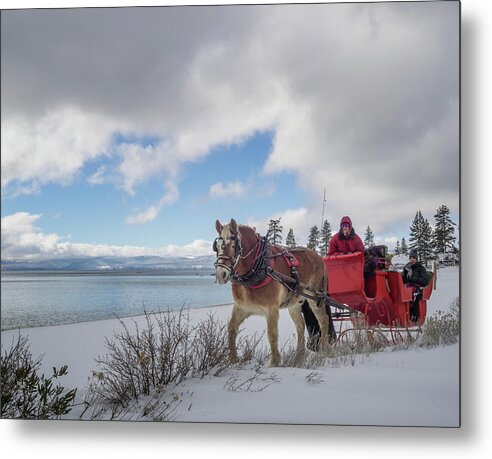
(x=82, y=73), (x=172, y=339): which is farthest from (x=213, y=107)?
(x=172, y=339)

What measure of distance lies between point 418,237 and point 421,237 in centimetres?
2

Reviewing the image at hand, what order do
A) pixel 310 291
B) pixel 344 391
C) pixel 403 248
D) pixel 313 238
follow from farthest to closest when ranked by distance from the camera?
pixel 310 291 < pixel 313 238 < pixel 403 248 < pixel 344 391

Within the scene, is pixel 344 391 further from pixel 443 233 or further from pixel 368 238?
pixel 443 233

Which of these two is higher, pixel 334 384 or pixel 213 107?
pixel 213 107

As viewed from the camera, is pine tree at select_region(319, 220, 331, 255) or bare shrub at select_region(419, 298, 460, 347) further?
pine tree at select_region(319, 220, 331, 255)

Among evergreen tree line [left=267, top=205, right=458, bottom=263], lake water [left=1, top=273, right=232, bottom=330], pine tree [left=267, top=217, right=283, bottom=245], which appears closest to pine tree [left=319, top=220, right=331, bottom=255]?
evergreen tree line [left=267, top=205, right=458, bottom=263]

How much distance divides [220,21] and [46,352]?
2.82 metres

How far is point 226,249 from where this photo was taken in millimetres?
4176

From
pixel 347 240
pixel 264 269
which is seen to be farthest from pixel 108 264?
pixel 347 240

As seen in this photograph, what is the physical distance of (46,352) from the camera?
4.38m

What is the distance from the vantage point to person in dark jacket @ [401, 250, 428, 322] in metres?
4.17

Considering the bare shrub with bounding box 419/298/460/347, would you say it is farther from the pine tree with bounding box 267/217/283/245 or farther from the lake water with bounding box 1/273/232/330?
the lake water with bounding box 1/273/232/330

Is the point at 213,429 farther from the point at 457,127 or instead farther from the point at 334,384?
the point at 457,127

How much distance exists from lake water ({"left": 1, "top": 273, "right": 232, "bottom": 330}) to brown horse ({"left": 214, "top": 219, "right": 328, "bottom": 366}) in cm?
46
